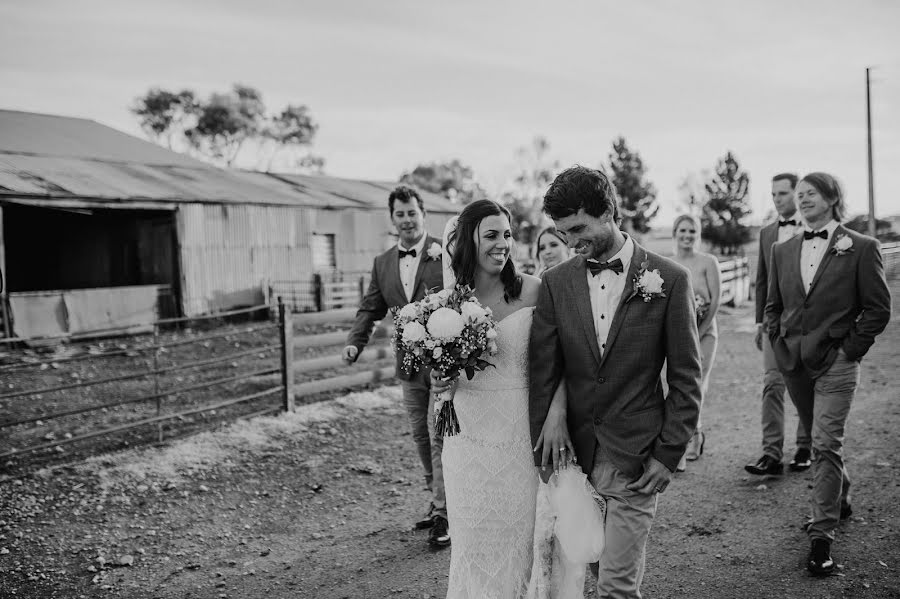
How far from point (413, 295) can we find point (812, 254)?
9.44 feet

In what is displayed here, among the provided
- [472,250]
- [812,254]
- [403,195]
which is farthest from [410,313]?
[812,254]

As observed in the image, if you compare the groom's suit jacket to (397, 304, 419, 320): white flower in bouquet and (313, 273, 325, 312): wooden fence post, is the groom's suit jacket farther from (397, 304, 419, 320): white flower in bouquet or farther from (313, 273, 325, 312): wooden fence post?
(313, 273, 325, 312): wooden fence post

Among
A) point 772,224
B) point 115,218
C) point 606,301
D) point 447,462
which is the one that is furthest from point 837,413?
Answer: point 115,218

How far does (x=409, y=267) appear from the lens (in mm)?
5398

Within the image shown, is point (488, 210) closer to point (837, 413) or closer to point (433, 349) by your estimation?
point (433, 349)

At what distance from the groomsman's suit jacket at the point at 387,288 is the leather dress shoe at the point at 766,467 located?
3.23m

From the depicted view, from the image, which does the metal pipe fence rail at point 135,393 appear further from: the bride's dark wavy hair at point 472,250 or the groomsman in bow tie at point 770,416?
the groomsman in bow tie at point 770,416

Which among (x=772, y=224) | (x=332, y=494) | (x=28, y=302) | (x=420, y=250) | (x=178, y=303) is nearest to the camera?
(x=420, y=250)

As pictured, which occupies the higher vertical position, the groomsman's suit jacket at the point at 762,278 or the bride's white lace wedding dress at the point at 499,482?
the groomsman's suit jacket at the point at 762,278

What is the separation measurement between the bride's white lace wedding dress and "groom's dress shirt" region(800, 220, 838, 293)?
245cm

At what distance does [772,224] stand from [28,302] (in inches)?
620

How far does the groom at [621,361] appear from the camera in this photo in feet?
9.31

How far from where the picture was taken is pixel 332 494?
6.00 m

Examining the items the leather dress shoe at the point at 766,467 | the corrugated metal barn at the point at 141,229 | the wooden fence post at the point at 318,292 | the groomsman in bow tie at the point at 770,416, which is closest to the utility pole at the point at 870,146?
the corrugated metal barn at the point at 141,229
